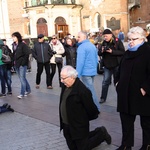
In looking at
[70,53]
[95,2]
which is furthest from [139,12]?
[70,53]

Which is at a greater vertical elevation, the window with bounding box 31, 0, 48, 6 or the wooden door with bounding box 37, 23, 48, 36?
the window with bounding box 31, 0, 48, 6

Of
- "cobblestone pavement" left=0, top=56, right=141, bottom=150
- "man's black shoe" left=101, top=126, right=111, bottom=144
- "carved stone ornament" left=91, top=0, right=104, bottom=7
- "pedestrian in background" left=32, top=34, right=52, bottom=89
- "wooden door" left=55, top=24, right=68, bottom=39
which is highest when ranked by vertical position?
"carved stone ornament" left=91, top=0, right=104, bottom=7

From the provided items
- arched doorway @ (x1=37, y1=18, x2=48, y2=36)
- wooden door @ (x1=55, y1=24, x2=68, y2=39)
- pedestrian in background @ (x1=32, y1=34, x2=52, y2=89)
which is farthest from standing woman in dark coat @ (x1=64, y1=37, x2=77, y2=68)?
arched doorway @ (x1=37, y1=18, x2=48, y2=36)

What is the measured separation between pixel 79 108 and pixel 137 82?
34.9 inches

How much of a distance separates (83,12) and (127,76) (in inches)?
1443

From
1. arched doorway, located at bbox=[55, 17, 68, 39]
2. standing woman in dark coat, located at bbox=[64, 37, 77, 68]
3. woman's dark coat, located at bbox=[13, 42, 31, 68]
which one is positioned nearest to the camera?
woman's dark coat, located at bbox=[13, 42, 31, 68]

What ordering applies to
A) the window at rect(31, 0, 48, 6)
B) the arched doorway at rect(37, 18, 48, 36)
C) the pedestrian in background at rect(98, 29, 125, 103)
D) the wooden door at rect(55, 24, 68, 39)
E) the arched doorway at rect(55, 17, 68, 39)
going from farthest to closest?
the window at rect(31, 0, 48, 6) → the arched doorway at rect(37, 18, 48, 36) → the arched doorway at rect(55, 17, 68, 39) → the wooden door at rect(55, 24, 68, 39) → the pedestrian in background at rect(98, 29, 125, 103)

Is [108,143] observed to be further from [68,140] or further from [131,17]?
[131,17]

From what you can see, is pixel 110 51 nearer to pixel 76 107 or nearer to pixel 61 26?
pixel 76 107

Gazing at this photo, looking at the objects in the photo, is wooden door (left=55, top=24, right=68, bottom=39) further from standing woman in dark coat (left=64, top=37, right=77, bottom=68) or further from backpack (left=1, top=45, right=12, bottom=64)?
backpack (left=1, top=45, right=12, bottom=64)

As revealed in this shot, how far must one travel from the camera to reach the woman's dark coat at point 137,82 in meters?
4.18

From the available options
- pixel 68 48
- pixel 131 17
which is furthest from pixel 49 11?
pixel 68 48

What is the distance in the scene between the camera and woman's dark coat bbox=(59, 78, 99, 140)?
13.9 feet

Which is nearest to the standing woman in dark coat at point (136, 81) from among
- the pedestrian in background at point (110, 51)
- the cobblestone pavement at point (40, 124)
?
the cobblestone pavement at point (40, 124)
